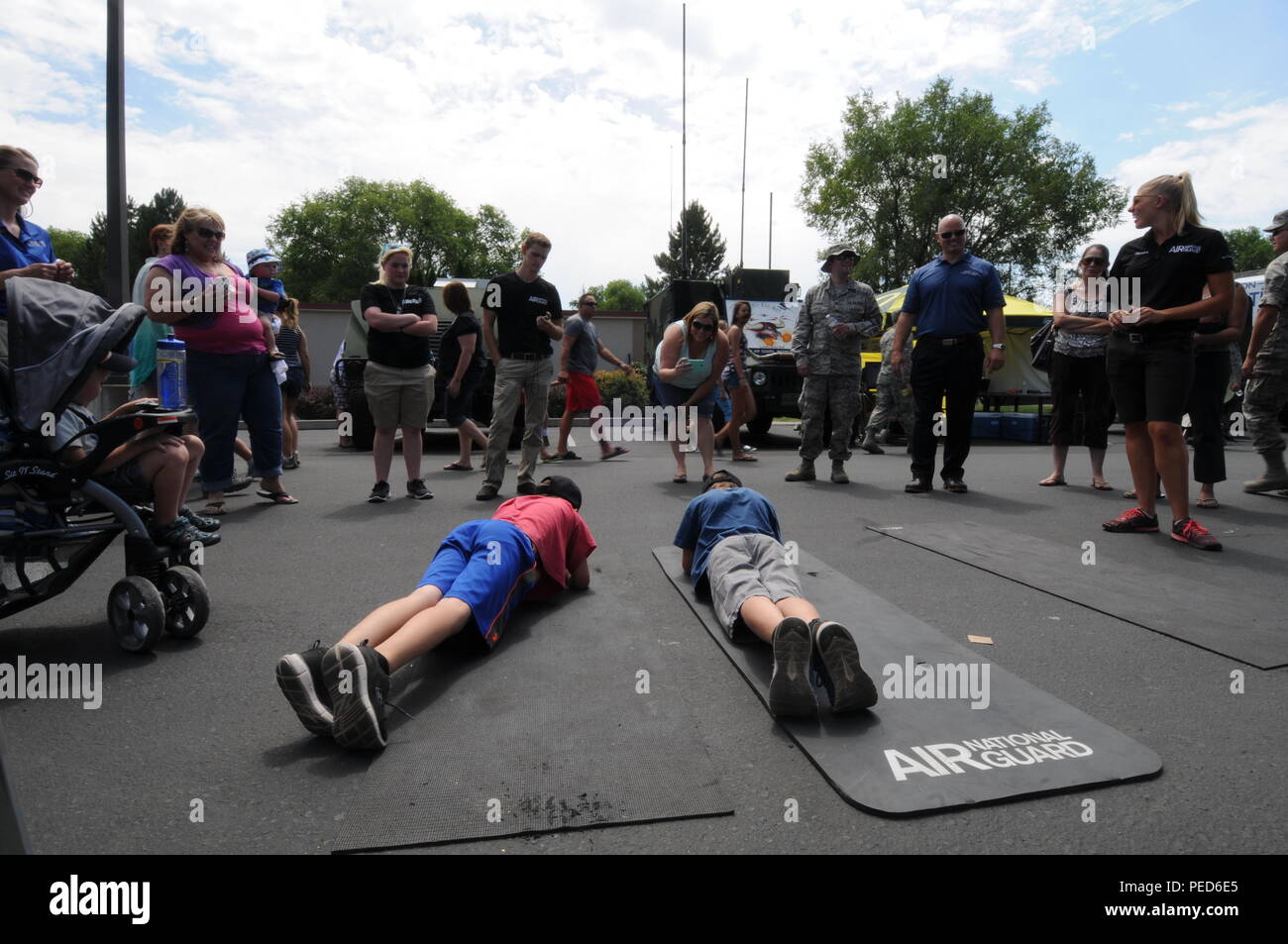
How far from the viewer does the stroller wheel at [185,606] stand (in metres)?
3.46

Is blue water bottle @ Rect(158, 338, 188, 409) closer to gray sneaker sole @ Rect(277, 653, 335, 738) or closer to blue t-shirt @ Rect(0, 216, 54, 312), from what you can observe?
blue t-shirt @ Rect(0, 216, 54, 312)

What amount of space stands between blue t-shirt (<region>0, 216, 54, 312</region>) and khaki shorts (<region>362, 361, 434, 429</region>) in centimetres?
262

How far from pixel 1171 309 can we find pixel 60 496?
19.5 feet

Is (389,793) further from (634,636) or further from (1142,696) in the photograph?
(1142,696)

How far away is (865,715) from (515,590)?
1583 millimetres

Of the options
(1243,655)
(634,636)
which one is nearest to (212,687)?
(634,636)

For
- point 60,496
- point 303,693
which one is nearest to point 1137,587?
point 303,693

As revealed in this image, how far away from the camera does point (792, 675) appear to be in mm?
2633

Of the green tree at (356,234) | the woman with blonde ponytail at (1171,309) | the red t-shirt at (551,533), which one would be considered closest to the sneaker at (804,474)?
the woman with blonde ponytail at (1171,309)

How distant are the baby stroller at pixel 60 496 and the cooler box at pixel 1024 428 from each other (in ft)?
44.2

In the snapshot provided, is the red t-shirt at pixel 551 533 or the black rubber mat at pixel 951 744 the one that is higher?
the red t-shirt at pixel 551 533

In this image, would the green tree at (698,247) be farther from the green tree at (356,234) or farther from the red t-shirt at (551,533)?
the red t-shirt at (551,533)
